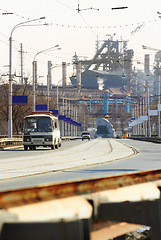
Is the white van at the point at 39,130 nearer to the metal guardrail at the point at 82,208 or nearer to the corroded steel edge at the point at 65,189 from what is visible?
the metal guardrail at the point at 82,208

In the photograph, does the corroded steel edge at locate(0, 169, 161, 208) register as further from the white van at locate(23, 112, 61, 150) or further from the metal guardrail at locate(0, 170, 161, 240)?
the white van at locate(23, 112, 61, 150)

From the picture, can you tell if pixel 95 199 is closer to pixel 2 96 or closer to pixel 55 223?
pixel 55 223

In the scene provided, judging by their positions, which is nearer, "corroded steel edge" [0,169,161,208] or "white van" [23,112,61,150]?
"corroded steel edge" [0,169,161,208]

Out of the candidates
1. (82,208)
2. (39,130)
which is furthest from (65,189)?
(39,130)

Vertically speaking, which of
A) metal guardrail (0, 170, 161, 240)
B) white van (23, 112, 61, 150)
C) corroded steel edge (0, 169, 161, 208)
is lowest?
white van (23, 112, 61, 150)

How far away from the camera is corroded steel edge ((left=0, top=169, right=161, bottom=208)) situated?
2842 mm

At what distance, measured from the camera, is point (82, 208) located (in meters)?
3.25

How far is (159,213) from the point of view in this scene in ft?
13.0

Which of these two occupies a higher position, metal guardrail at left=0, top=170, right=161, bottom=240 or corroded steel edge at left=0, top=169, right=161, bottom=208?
corroded steel edge at left=0, top=169, right=161, bottom=208

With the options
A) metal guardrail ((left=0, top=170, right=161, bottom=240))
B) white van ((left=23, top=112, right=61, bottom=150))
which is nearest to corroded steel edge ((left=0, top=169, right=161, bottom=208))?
metal guardrail ((left=0, top=170, right=161, bottom=240))

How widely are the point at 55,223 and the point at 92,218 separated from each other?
0.50 m

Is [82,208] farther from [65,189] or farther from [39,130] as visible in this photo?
[39,130]

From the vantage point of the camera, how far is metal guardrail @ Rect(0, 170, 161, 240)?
2.79 metres

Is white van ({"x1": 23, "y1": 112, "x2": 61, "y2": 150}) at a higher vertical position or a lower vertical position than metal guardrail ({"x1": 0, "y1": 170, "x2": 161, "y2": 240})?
lower
